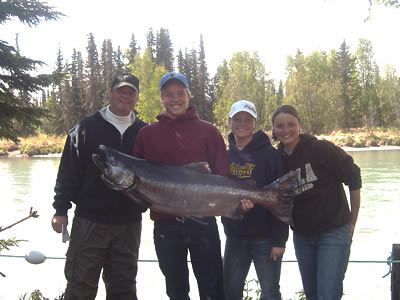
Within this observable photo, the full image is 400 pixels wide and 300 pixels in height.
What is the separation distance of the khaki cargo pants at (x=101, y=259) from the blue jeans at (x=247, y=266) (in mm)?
768

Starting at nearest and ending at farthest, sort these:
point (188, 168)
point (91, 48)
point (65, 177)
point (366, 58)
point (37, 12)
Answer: point (188, 168)
point (65, 177)
point (37, 12)
point (366, 58)
point (91, 48)

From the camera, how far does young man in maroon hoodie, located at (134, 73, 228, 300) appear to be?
3414 mm

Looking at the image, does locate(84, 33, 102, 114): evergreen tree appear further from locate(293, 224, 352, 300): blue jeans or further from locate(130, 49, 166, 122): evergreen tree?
locate(293, 224, 352, 300): blue jeans

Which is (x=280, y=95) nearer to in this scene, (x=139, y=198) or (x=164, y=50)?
(x=164, y=50)

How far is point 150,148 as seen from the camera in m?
3.47

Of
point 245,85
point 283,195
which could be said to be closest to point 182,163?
point 283,195

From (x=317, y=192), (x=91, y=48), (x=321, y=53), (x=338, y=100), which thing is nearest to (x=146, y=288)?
(x=317, y=192)

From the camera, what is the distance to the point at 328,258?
3426mm

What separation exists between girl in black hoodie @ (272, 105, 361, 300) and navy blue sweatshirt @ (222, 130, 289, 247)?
0.45 ft

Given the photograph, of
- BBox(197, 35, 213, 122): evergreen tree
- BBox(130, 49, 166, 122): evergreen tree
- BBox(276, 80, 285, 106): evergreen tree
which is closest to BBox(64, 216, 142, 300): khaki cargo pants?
BBox(130, 49, 166, 122): evergreen tree

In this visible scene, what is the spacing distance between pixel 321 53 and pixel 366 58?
493 cm

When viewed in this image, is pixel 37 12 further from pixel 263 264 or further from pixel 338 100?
pixel 338 100

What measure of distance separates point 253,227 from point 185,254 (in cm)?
54

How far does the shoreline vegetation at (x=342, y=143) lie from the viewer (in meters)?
37.1
